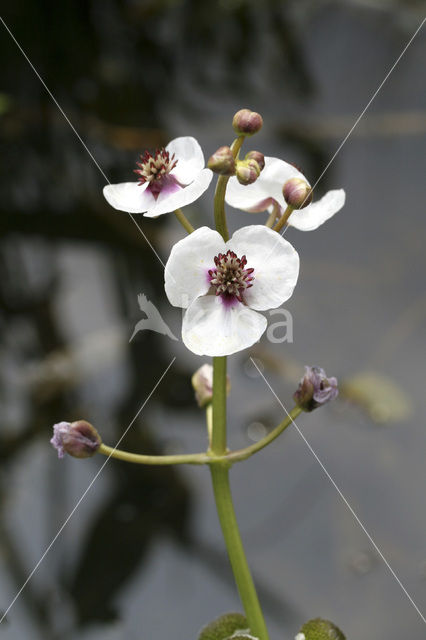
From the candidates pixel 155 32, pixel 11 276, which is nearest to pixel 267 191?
pixel 11 276

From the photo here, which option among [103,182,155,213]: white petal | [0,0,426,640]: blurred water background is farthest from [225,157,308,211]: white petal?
[0,0,426,640]: blurred water background

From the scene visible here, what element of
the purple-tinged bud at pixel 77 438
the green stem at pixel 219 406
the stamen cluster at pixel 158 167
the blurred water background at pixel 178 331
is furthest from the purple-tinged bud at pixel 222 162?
the blurred water background at pixel 178 331

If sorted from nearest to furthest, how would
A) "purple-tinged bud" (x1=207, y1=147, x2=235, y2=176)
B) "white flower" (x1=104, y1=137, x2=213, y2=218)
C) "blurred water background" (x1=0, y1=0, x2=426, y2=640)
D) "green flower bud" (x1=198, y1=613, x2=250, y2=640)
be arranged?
"purple-tinged bud" (x1=207, y1=147, x2=235, y2=176), "white flower" (x1=104, y1=137, x2=213, y2=218), "green flower bud" (x1=198, y1=613, x2=250, y2=640), "blurred water background" (x1=0, y1=0, x2=426, y2=640)

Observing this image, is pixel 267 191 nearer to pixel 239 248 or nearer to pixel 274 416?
pixel 239 248

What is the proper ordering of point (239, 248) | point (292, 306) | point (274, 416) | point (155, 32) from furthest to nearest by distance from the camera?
1. point (155, 32)
2. point (292, 306)
3. point (274, 416)
4. point (239, 248)

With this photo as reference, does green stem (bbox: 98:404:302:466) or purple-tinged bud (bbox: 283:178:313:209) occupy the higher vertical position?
purple-tinged bud (bbox: 283:178:313:209)

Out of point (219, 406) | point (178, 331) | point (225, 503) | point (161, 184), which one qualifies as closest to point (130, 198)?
point (161, 184)

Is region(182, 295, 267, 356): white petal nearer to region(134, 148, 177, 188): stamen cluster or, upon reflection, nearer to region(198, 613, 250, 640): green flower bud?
region(134, 148, 177, 188): stamen cluster
